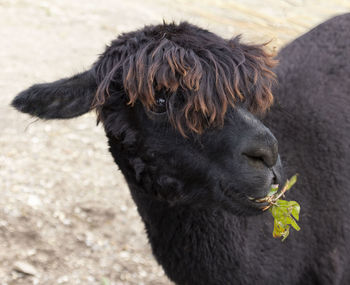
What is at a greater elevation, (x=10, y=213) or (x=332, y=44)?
(x=332, y=44)

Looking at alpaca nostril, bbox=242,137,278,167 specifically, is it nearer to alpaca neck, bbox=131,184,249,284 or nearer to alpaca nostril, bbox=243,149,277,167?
alpaca nostril, bbox=243,149,277,167

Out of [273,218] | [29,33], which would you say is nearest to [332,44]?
[273,218]

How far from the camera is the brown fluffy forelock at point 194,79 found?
2.53 metres

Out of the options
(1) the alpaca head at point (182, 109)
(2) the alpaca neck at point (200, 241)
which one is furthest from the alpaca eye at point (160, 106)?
(2) the alpaca neck at point (200, 241)

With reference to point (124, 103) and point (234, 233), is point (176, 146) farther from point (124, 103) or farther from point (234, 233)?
point (234, 233)

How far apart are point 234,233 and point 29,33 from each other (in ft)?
21.7

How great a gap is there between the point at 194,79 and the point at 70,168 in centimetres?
319

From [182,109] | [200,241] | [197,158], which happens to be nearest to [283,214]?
[200,241]

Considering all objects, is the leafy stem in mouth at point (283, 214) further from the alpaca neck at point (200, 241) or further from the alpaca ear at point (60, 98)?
the alpaca ear at point (60, 98)

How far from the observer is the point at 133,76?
2658mm

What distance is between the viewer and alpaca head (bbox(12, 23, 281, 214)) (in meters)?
2.53

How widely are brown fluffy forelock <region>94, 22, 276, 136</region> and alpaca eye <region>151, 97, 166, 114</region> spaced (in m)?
0.02

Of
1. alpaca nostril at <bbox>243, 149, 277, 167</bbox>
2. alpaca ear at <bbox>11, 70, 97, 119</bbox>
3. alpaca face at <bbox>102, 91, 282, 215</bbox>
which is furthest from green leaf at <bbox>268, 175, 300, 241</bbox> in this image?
alpaca ear at <bbox>11, 70, 97, 119</bbox>

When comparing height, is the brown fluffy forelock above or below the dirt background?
above
